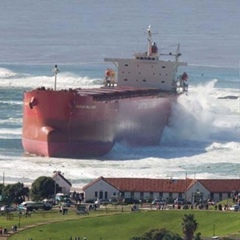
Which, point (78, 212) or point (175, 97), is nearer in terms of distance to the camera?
point (78, 212)

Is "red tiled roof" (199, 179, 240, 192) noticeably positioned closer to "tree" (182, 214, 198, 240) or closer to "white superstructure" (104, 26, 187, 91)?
"tree" (182, 214, 198, 240)

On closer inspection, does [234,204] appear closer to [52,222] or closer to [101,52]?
[52,222]

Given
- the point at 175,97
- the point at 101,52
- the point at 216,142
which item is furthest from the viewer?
the point at 101,52

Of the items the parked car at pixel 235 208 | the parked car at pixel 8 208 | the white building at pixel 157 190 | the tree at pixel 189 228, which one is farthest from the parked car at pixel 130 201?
the tree at pixel 189 228

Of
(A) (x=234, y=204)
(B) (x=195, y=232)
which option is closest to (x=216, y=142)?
(A) (x=234, y=204)

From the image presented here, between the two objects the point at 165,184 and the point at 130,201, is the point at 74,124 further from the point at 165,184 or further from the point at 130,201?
the point at 130,201

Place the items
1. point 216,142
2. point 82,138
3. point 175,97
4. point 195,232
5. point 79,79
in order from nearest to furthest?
point 195,232 → point 82,138 → point 216,142 → point 175,97 → point 79,79

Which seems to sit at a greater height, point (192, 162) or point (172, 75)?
point (172, 75)
